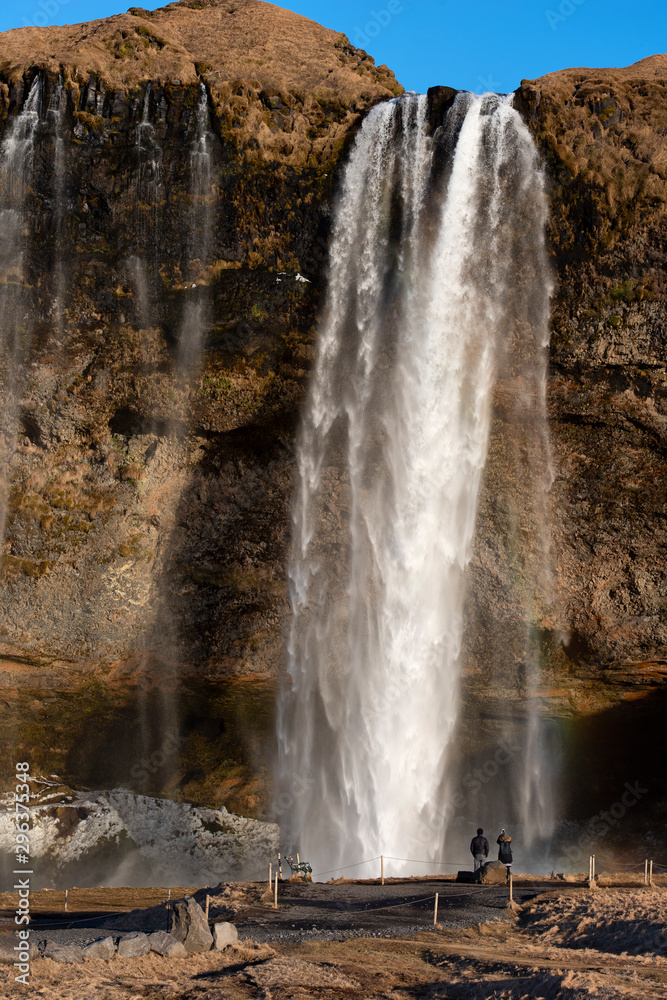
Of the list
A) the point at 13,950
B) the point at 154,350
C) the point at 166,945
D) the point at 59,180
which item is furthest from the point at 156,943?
the point at 59,180

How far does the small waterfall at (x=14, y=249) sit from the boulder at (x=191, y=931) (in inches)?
617

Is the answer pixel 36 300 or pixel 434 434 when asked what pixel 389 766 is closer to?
pixel 434 434

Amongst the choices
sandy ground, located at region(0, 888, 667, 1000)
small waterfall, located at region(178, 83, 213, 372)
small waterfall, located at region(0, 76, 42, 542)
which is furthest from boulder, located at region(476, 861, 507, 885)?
small waterfall, located at region(0, 76, 42, 542)

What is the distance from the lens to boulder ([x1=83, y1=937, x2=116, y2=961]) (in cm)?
1130

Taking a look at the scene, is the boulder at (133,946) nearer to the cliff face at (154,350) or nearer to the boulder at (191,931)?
the boulder at (191,931)

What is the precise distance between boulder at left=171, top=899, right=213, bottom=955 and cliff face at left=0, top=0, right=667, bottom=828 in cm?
1349

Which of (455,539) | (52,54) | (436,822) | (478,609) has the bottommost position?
(436,822)

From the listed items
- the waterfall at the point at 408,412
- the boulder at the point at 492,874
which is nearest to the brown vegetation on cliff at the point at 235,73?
the waterfall at the point at 408,412

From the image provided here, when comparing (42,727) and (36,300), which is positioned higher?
(36,300)

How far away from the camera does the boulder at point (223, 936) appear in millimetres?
12039

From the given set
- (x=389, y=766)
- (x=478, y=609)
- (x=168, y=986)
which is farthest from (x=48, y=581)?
(x=168, y=986)

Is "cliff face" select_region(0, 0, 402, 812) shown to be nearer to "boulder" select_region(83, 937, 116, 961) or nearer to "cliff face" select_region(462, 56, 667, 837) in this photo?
"cliff face" select_region(462, 56, 667, 837)

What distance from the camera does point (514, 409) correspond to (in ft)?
79.8

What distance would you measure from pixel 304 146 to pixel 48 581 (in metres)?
14.5
